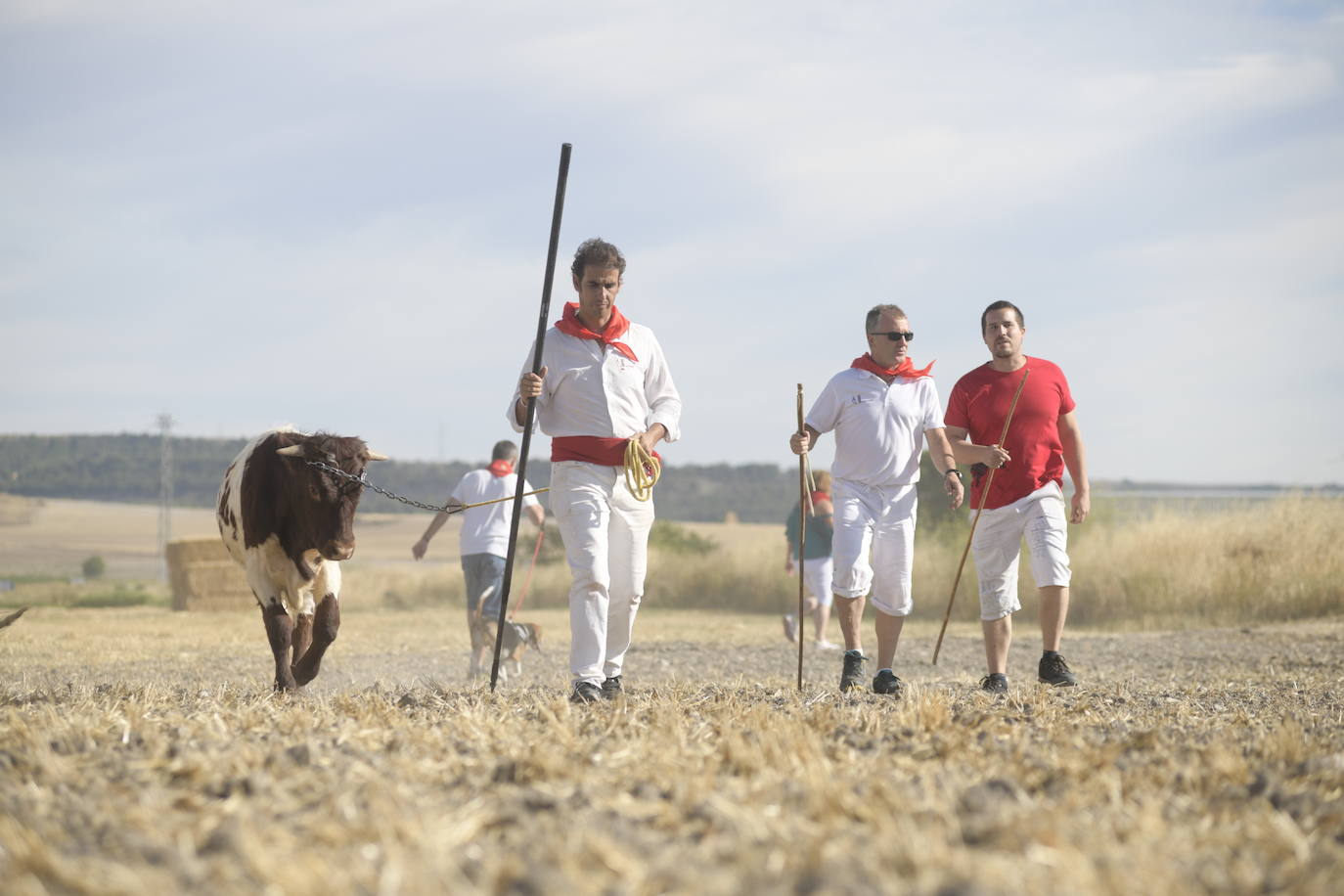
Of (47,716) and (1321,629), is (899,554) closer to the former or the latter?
(47,716)

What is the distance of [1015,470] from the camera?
28.3 feet

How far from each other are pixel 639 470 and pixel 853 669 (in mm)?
1937

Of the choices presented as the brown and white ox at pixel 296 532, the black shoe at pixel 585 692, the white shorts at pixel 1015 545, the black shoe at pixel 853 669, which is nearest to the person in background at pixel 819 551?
the white shorts at pixel 1015 545

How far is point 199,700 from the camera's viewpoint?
6.62 metres

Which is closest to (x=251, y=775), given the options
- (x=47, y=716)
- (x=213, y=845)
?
(x=213, y=845)

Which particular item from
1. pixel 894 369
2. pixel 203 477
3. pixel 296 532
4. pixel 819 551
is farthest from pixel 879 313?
pixel 203 477

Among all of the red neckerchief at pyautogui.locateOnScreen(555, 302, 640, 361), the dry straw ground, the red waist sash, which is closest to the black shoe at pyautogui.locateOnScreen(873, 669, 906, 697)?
the dry straw ground

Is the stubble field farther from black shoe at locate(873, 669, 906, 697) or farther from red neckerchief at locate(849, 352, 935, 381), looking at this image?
red neckerchief at locate(849, 352, 935, 381)

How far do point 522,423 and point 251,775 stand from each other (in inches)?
142

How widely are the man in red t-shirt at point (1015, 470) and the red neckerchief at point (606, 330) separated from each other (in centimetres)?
243

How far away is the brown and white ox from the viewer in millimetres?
8438

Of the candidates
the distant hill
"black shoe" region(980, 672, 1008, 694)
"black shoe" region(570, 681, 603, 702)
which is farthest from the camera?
the distant hill

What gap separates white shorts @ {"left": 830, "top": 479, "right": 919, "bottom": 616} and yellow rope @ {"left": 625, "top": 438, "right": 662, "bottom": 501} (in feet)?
4.63

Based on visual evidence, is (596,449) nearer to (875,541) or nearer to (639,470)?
(639,470)
